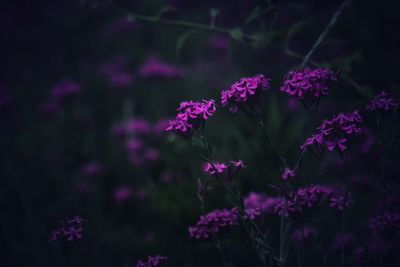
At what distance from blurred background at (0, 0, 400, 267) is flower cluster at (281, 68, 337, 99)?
34 cm

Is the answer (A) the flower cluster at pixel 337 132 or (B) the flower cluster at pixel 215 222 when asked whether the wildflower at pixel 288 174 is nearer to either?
(A) the flower cluster at pixel 337 132

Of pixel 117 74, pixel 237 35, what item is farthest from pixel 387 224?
pixel 117 74

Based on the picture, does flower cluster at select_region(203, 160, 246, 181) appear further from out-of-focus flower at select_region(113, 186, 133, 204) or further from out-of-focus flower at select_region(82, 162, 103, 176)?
out-of-focus flower at select_region(82, 162, 103, 176)

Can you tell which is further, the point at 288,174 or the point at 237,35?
the point at 237,35

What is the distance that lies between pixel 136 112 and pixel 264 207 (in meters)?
4.01

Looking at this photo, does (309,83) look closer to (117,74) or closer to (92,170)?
(92,170)

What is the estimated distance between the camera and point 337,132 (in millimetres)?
1673

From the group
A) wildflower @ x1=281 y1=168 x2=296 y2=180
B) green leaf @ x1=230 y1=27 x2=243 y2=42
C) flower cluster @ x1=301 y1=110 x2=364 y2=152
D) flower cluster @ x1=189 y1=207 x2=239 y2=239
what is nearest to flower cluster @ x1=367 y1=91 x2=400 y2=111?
flower cluster @ x1=301 y1=110 x2=364 y2=152

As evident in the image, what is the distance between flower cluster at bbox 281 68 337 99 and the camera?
1601mm

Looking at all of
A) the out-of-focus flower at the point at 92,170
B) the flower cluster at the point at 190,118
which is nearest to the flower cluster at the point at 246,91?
the flower cluster at the point at 190,118

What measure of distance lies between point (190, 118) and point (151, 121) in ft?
11.8

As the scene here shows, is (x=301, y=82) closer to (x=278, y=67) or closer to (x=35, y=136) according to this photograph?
(x=278, y=67)

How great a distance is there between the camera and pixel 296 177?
169 cm

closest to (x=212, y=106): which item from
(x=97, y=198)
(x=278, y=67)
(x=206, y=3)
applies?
(x=97, y=198)
